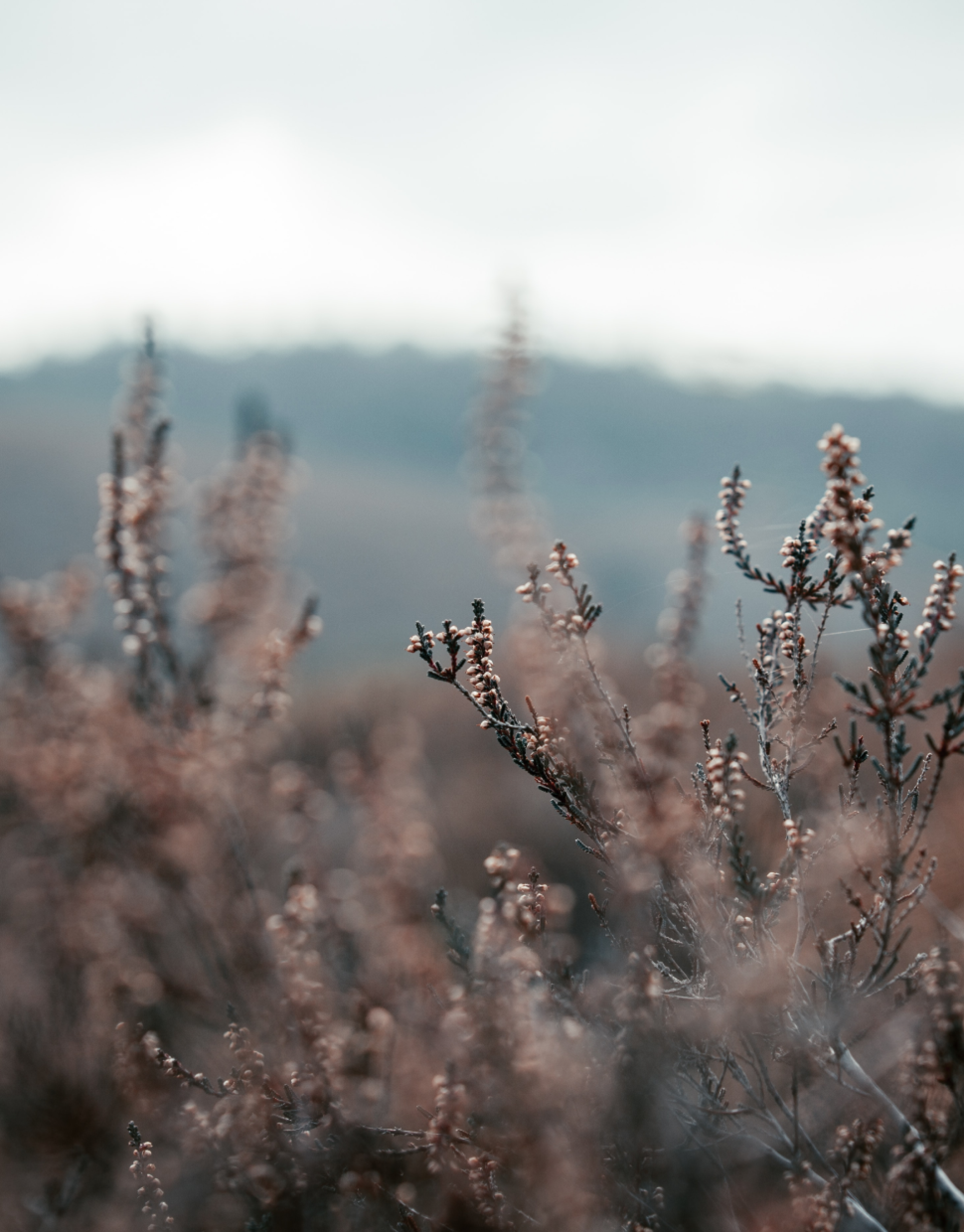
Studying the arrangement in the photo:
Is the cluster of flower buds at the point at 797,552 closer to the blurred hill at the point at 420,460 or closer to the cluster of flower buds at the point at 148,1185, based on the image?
the cluster of flower buds at the point at 148,1185

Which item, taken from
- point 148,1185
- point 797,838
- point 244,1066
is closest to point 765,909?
point 797,838

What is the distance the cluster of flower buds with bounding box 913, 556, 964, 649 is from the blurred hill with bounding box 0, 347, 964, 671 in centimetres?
1795

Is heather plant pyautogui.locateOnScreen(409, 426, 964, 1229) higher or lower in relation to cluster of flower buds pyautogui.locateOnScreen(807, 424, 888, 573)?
lower

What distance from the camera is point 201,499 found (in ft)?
14.9

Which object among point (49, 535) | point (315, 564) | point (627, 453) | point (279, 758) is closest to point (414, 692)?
point (279, 758)

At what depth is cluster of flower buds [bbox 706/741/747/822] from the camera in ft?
5.67

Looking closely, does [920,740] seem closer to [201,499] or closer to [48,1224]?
[201,499]

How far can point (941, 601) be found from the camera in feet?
5.47

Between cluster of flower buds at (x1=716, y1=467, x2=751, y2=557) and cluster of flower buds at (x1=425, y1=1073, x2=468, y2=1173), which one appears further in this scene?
cluster of flower buds at (x1=716, y1=467, x2=751, y2=557)

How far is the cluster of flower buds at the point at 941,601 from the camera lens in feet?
5.43

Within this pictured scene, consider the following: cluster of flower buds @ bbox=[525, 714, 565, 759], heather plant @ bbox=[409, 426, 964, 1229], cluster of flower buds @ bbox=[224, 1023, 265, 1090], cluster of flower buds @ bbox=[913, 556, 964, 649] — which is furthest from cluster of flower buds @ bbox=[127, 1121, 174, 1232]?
cluster of flower buds @ bbox=[913, 556, 964, 649]

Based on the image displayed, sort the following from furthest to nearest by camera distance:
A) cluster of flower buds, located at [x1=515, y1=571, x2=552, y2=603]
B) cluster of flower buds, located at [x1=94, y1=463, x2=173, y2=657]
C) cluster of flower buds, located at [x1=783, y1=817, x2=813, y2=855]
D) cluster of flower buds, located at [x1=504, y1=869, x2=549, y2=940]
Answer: cluster of flower buds, located at [x1=94, y1=463, x2=173, y2=657] < cluster of flower buds, located at [x1=515, y1=571, x2=552, y2=603] < cluster of flower buds, located at [x1=504, y1=869, x2=549, y2=940] < cluster of flower buds, located at [x1=783, y1=817, x2=813, y2=855]

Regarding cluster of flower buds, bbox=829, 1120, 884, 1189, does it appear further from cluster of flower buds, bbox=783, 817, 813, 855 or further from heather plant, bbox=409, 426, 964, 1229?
cluster of flower buds, bbox=783, 817, 813, 855

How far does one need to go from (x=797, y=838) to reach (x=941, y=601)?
626 mm
